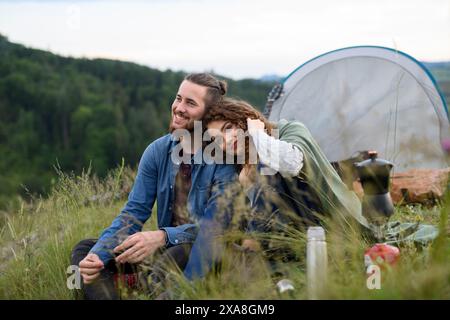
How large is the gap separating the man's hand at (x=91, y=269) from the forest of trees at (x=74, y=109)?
42.4 m

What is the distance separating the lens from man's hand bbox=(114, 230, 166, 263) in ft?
8.95

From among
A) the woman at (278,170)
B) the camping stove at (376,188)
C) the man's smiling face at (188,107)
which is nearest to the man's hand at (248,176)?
the woman at (278,170)

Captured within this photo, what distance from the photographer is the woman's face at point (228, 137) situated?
295 cm

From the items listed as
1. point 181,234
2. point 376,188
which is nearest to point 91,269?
point 181,234

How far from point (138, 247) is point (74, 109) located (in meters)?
55.3

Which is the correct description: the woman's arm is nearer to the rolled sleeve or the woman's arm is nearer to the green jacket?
the green jacket

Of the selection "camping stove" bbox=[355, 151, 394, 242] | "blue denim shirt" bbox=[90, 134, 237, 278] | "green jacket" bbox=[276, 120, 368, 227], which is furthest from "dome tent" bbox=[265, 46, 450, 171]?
"blue denim shirt" bbox=[90, 134, 237, 278]

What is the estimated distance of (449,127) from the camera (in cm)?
581

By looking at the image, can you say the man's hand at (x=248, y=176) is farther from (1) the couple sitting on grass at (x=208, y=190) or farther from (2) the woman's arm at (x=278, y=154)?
(2) the woman's arm at (x=278, y=154)

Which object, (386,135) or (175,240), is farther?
(386,135)

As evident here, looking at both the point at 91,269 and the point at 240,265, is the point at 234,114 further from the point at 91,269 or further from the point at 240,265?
the point at 91,269
